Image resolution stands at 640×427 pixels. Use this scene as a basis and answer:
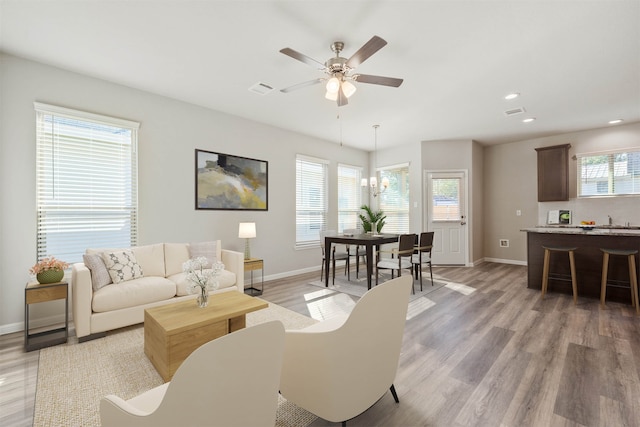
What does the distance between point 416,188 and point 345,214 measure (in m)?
1.78

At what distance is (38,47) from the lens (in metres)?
2.75

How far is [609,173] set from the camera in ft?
17.3

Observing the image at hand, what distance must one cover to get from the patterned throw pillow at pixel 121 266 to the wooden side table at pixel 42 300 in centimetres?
41

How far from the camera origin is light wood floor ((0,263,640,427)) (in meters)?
1.67

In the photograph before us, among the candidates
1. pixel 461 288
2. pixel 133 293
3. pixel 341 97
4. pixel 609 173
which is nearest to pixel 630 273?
pixel 461 288

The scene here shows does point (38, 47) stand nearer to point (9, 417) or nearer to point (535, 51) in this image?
point (9, 417)

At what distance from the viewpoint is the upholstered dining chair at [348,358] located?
136 cm

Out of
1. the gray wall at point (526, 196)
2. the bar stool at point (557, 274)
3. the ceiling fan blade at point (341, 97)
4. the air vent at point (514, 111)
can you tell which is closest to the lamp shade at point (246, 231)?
the ceiling fan blade at point (341, 97)

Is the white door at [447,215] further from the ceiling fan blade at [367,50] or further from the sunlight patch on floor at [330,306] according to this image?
the ceiling fan blade at [367,50]

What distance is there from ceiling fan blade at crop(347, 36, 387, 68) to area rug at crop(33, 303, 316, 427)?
2610 mm

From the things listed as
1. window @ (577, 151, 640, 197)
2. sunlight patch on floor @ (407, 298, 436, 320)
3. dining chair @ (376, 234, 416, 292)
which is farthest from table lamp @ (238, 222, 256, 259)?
window @ (577, 151, 640, 197)

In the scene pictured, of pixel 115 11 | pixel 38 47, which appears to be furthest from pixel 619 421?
pixel 38 47

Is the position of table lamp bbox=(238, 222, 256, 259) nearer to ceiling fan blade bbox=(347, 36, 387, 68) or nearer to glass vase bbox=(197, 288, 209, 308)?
glass vase bbox=(197, 288, 209, 308)

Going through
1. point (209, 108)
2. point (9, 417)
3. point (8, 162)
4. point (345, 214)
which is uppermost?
point (209, 108)
